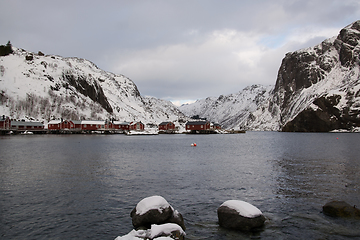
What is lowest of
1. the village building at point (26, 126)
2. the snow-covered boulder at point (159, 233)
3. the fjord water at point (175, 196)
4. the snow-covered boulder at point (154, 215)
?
the fjord water at point (175, 196)

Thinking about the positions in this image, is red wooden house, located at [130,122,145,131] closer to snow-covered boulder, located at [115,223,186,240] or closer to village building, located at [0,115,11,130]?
village building, located at [0,115,11,130]

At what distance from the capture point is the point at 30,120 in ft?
554

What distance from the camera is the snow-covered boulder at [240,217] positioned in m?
14.9

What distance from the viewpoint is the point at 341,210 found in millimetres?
16703

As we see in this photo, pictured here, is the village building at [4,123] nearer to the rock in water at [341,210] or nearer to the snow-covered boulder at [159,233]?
the snow-covered boulder at [159,233]

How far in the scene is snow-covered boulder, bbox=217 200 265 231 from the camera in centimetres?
1495

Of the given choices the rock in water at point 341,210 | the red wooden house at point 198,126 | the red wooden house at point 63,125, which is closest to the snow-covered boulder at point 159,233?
the rock in water at point 341,210

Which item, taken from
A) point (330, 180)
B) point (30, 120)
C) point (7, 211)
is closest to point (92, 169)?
point (7, 211)

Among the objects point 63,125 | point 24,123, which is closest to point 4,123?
point 24,123

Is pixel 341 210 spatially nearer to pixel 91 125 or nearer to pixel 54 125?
pixel 91 125

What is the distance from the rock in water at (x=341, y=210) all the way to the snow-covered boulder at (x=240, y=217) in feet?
16.5

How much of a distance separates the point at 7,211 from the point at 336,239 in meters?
20.1

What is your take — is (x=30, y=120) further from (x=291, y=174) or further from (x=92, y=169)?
(x=291, y=174)

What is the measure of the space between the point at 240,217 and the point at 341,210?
7072 millimetres
